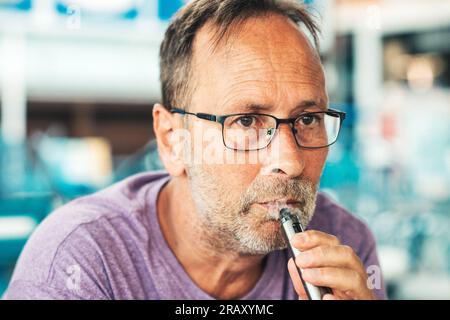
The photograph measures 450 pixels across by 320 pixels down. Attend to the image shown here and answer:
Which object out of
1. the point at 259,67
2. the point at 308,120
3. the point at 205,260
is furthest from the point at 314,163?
the point at 205,260

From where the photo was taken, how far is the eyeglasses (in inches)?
34.8

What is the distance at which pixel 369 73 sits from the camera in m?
2.41

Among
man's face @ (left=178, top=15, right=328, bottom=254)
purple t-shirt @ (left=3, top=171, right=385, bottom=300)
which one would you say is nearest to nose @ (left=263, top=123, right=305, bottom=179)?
man's face @ (left=178, top=15, right=328, bottom=254)

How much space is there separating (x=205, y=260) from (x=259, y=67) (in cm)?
38

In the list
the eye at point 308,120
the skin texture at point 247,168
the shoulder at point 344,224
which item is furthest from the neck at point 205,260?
the eye at point 308,120

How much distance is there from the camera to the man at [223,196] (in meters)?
0.88

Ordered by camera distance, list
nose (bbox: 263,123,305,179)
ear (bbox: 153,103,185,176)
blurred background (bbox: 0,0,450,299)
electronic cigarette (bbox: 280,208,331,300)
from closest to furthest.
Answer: electronic cigarette (bbox: 280,208,331,300)
nose (bbox: 263,123,305,179)
ear (bbox: 153,103,185,176)
blurred background (bbox: 0,0,450,299)

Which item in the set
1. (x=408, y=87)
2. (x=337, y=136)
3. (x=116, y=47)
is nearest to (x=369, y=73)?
(x=116, y=47)

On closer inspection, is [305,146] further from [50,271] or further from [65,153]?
[65,153]

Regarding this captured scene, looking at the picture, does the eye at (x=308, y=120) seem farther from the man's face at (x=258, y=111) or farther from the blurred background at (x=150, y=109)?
the blurred background at (x=150, y=109)

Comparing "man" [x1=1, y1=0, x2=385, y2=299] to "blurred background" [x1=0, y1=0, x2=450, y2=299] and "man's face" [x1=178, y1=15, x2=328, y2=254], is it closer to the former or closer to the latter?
"man's face" [x1=178, y1=15, x2=328, y2=254]

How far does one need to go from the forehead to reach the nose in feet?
0.17

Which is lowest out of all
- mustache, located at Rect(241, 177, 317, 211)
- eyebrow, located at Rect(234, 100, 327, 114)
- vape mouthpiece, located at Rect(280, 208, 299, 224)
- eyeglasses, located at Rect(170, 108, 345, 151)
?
vape mouthpiece, located at Rect(280, 208, 299, 224)
